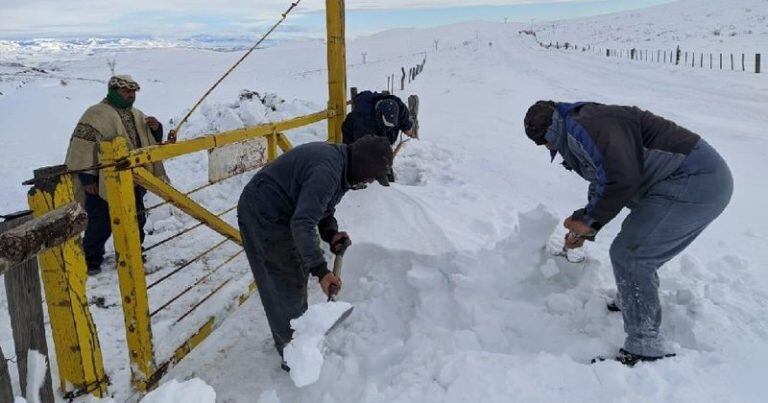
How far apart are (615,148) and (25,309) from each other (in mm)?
2632

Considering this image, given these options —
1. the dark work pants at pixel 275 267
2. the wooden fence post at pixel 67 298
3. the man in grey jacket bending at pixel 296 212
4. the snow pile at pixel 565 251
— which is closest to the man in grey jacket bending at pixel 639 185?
the snow pile at pixel 565 251

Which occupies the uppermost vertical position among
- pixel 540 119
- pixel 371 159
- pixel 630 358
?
pixel 540 119

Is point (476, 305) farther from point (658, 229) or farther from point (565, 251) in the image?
point (658, 229)

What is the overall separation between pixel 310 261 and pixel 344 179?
1.50ft

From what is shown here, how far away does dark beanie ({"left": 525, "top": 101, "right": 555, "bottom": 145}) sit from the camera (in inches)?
113

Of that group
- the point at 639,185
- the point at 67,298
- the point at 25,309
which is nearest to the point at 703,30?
the point at 639,185

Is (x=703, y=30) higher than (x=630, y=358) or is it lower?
higher

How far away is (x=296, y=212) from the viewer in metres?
2.76

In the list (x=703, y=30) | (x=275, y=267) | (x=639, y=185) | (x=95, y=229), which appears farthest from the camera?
(x=703, y=30)

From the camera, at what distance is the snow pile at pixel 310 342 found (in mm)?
2459

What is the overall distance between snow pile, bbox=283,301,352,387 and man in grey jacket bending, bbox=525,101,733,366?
1.37 meters

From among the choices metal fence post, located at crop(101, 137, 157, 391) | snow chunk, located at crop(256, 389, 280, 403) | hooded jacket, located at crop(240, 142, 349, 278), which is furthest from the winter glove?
metal fence post, located at crop(101, 137, 157, 391)

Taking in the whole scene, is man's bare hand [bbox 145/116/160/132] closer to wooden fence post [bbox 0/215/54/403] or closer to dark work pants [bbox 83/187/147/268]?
dark work pants [bbox 83/187/147/268]

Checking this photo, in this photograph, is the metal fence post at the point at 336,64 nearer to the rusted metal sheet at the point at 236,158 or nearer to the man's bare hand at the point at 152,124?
the rusted metal sheet at the point at 236,158
